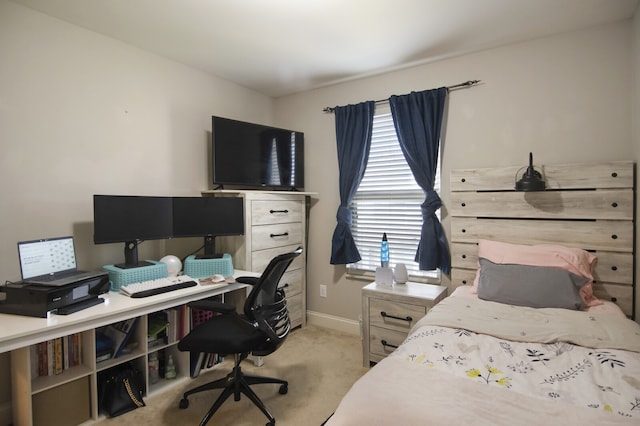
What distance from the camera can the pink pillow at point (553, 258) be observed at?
7.23ft

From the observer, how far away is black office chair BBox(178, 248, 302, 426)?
6.53 ft

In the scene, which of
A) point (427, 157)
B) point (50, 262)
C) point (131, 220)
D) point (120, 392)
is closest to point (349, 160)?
point (427, 157)

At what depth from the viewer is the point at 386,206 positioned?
3.31m

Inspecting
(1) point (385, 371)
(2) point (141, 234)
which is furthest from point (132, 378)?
(1) point (385, 371)

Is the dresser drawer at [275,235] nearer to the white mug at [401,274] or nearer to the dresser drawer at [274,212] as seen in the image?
the dresser drawer at [274,212]

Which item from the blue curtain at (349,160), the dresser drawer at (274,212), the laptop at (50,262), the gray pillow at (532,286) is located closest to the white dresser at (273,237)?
the dresser drawer at (274,212)

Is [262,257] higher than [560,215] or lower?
lower

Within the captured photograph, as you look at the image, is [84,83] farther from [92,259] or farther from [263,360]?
[263,360]

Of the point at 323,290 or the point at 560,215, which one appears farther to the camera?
the point at 323,290

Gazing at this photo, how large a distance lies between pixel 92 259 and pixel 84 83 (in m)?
1.26

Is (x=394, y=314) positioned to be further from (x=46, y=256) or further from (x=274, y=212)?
(x=46, y=256)

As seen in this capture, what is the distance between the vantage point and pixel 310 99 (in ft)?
12.3

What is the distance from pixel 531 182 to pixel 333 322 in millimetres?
2266

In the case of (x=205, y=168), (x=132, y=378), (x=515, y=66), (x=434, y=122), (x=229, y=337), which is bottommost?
(x=132, y=378)
